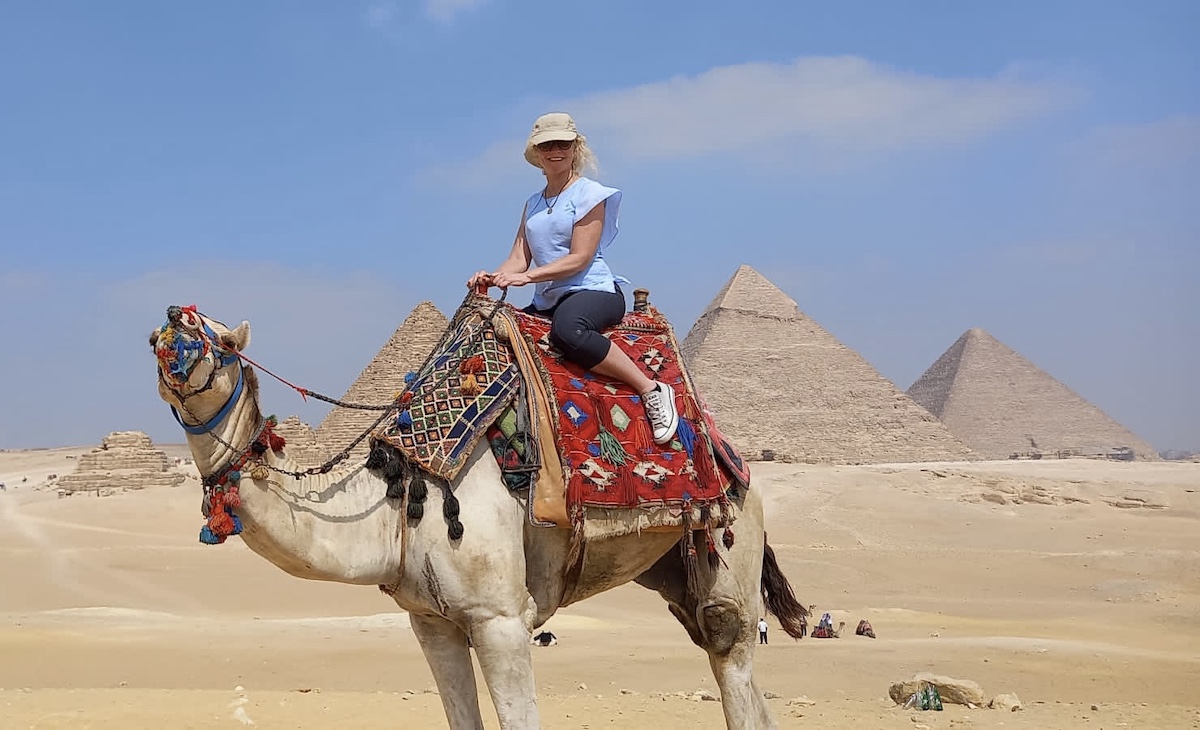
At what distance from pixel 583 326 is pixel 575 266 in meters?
0.21

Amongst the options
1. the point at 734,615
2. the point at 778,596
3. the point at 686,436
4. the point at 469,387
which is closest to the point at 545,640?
the point at 778,596

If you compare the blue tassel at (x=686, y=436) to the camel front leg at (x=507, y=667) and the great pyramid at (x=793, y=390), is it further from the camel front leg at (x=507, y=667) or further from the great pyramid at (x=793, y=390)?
the great pyramid at (x=793, y=390)

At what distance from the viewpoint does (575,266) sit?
4344 millimetres

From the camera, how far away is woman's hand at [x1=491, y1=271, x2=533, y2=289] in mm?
4332

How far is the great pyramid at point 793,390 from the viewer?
94.3 meters

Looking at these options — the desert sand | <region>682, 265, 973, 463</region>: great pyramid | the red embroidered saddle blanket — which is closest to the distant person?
the desert sand

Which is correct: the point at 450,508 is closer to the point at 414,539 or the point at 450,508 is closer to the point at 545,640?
the point at 414,539

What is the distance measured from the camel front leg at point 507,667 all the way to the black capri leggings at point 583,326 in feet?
3.11

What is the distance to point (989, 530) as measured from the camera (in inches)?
1358

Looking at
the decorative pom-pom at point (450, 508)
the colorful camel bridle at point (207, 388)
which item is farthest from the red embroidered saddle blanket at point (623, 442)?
the colorful camel bridle at point (207, 388)

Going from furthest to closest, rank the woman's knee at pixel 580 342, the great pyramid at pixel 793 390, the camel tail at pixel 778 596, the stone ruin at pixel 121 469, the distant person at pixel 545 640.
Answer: the great pyramid at pixel 793 390
the stone ruin at pixel 121 469
the distant person at pixel 545 640
the camel tail at pixel 778 596
the woman's knee at pixel 580 342

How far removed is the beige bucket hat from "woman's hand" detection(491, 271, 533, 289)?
44 centimetres

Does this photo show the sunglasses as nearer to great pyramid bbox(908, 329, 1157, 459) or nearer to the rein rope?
the rein rope

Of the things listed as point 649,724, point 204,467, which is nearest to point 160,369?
point 204,467
